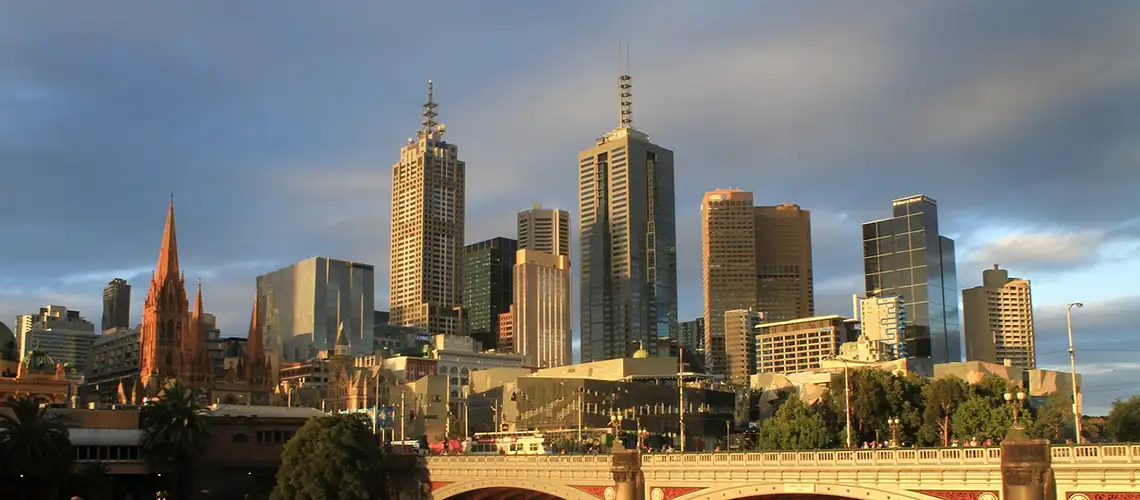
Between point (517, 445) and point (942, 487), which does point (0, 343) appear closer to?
point (517, 445)

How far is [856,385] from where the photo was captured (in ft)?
449

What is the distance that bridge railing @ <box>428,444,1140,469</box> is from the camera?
165 feet

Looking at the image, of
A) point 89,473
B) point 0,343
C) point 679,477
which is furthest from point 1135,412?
point 0,343

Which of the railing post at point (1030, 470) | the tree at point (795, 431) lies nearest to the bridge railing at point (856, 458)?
the railing post at point (1030, 470)

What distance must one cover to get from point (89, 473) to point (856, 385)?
8659cm

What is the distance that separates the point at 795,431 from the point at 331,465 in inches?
2215

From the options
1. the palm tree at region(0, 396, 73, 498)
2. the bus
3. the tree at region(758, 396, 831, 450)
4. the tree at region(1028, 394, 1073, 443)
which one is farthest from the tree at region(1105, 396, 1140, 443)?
the palm tree at region(0, 396, 73, 498)

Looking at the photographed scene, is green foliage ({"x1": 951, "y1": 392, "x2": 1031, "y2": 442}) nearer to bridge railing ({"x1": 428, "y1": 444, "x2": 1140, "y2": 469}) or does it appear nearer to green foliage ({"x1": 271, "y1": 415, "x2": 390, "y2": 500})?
bridge railing ({"x1": 428, "y1": 444, "x2": 1140, "y2": 469})

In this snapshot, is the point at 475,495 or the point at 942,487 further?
the point at 475,495

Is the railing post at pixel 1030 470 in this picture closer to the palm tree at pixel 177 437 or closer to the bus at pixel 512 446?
the bus at pixel 512 446

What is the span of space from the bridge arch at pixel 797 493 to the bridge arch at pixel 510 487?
11436mm

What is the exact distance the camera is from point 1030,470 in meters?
51.4

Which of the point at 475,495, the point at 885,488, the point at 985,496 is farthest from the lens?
the point at 475,495

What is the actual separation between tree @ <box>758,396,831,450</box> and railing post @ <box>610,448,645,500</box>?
53064 millimetres
